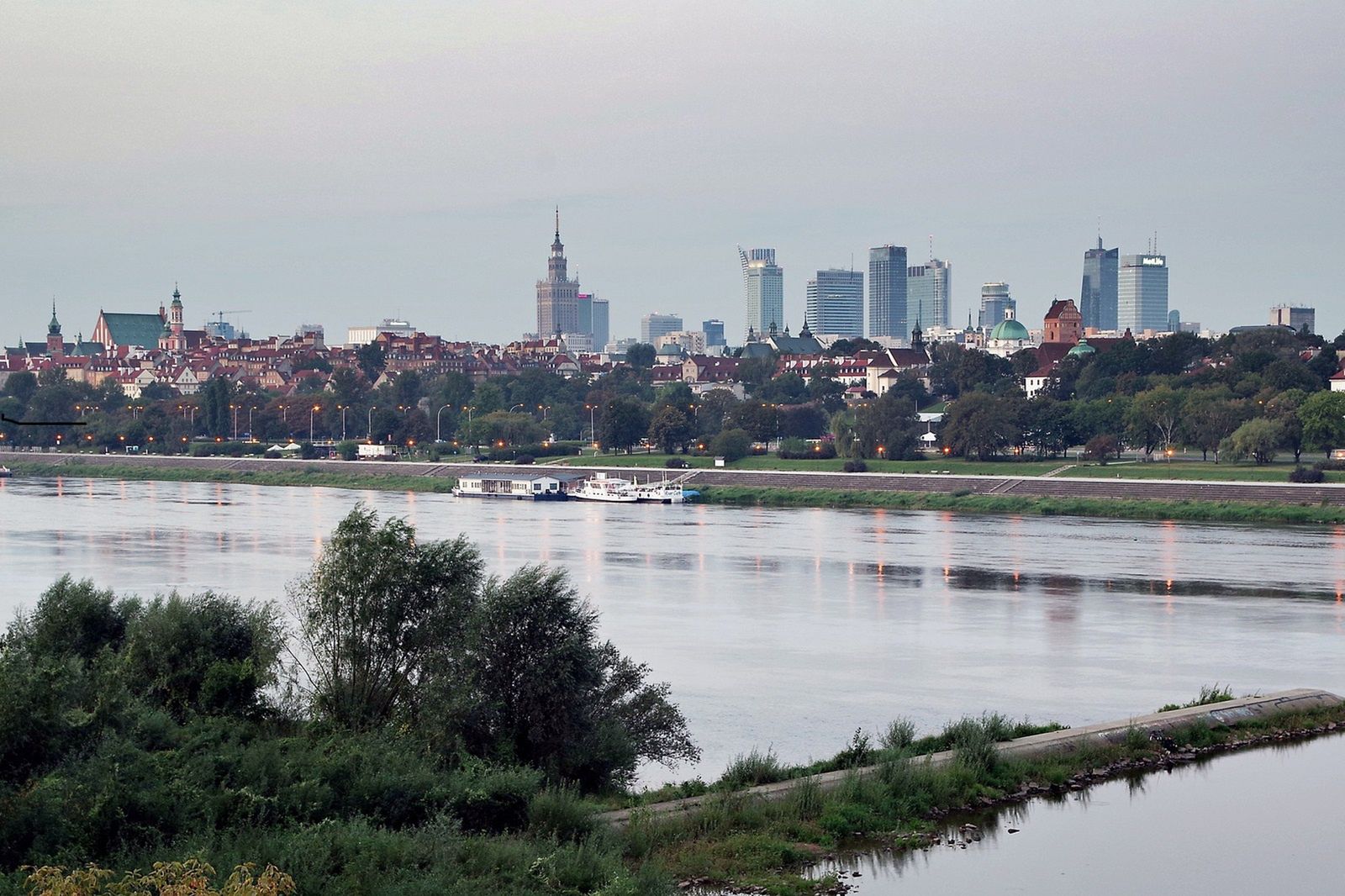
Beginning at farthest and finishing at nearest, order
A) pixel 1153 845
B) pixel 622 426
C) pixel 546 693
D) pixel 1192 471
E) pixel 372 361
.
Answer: pixel 372 361
pixel 622 426
pixel 1192 471
pixel 546 693
pixel 1153 845

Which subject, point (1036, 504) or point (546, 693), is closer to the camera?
point (546, 693)

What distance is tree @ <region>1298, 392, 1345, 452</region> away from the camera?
5266 cm

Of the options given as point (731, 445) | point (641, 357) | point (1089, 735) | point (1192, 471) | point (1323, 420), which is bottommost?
point (1089, 735)

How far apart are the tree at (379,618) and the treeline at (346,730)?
0.02m

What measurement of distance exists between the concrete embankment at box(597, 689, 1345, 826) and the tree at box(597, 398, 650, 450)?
54.1m

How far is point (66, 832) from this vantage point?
9227 mm

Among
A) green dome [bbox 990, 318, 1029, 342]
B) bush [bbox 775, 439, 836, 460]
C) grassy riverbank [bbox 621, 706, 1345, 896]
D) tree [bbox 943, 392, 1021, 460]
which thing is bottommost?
grassy riverbank [bbox 621, 706, 1345, 896]

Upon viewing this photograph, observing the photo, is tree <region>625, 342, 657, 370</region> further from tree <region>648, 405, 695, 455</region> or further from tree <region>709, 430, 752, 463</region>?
tree <region>709, 430, 752, 463</region>

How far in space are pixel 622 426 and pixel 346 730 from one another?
5811 centimetres

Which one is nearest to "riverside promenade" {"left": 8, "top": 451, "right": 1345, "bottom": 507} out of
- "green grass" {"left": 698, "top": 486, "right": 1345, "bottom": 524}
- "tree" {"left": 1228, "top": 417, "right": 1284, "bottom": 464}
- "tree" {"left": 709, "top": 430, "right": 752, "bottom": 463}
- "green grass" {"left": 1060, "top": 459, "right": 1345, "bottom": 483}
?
"green grass" {"left": 698, "top": 486, "right": 1345, "bottom": 524}

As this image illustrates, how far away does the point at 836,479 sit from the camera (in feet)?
185

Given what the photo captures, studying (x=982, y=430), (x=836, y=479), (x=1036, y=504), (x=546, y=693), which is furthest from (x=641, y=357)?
(x=546, y=693)

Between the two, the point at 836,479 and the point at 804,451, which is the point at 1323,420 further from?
the point at 804,451

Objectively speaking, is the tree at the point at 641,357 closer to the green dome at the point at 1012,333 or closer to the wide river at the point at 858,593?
the green dome at the point at 1012,333
